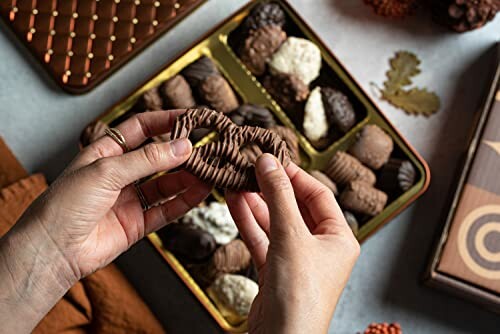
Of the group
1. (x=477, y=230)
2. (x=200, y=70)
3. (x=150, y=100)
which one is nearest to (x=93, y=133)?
(x=150, y=100)

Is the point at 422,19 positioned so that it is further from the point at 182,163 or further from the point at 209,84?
the point at 182,163

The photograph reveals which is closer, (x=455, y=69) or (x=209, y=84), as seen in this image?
(x=209, y=84)

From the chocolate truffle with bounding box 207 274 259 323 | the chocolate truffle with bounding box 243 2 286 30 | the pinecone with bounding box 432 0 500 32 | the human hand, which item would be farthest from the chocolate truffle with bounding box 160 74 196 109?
the pinecone with bounding box 432 0 500 32

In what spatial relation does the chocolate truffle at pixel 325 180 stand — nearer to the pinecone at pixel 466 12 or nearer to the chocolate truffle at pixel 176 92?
the chocolate truffle at pixel 176 92

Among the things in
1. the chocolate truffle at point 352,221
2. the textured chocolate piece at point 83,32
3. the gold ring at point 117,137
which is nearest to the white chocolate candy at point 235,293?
the chocolate truffle at point 352,221

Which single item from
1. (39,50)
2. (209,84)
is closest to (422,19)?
(209,84)

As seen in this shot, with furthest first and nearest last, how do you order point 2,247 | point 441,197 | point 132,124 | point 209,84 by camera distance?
point 441,197, point 209,84, point 132,124, point 2,247

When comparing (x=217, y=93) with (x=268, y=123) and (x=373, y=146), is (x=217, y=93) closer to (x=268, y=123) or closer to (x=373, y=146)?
(x=268, y=123)
